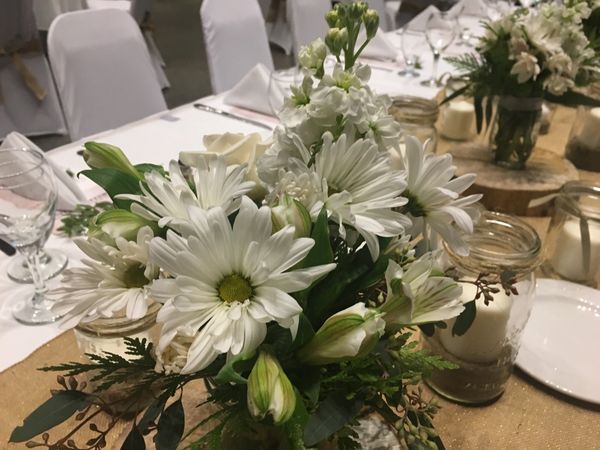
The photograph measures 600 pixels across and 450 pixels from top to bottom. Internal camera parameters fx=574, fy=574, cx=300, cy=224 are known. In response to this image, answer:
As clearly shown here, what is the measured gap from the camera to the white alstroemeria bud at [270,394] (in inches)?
13.2

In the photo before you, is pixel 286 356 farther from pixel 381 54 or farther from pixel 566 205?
pixel 381 54

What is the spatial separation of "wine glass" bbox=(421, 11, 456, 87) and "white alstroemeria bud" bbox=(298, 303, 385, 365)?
1.73 m

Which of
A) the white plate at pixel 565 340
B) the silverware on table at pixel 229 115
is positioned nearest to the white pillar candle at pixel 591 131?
the white plate at pixel 565 340

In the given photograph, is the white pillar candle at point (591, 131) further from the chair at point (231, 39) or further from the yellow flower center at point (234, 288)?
the yellow flower center at point (234, 288)

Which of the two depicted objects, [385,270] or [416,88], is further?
[416,88]

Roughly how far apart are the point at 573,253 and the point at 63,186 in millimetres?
896

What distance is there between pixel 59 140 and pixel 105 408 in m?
3.08

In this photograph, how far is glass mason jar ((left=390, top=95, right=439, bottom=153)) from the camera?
1187 millimetres

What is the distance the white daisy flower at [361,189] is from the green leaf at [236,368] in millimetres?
104

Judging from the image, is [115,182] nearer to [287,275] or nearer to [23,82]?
[287,275]

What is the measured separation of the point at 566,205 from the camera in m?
0.94

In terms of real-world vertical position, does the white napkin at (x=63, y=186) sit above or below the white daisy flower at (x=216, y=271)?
below

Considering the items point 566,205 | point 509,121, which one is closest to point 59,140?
point 509,121

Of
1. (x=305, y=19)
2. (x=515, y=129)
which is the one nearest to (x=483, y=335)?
(x=515, y=129)
